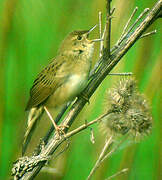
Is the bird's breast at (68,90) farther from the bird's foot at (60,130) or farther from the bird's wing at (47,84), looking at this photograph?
the bird's foot at (60,130)

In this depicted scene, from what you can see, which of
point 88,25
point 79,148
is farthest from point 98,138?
point 88,25

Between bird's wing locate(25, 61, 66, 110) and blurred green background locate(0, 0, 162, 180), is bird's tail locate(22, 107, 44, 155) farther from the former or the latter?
blurred green background locate(0, 0, 162, 180)

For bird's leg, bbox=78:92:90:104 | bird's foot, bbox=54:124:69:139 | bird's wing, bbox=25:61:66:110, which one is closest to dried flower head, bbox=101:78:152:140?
bird's leg, bbox=78:92:90:104

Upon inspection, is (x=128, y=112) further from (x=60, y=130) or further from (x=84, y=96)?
(x=60, y=130)

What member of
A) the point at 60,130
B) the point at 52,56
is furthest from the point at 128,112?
the point at 52,56

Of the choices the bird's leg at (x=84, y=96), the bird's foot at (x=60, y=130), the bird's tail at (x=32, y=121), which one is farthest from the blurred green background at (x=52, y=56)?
the bird's foot at (x=60, y=130)

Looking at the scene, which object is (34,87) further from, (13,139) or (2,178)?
(2,178)
